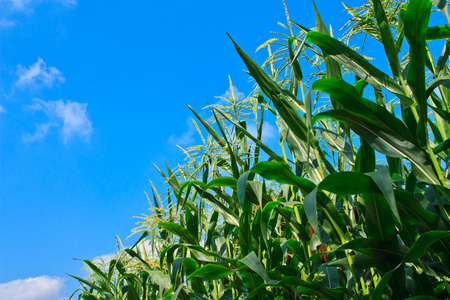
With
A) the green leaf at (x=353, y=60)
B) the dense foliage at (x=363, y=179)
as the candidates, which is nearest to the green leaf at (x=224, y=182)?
the dense foliage at (x=363, y=179)

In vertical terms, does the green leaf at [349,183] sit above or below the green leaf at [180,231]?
below

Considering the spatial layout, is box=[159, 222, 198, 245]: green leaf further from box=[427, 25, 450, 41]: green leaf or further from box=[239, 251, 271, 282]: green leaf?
box=[427, 25, 450, 41]: green leaf

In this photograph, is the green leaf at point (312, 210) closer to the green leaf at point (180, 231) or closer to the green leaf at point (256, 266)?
the green leaf at point (256, 266)

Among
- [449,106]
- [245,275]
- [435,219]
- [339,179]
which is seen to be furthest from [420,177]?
[245,275]

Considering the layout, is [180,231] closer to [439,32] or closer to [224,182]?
[224,182]

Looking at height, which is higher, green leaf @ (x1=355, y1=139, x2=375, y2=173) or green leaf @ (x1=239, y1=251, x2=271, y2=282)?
green leaf @ (x1=355, y1=139, x2=375, y2=173)

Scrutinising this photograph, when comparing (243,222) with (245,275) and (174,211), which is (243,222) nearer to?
(245,275)

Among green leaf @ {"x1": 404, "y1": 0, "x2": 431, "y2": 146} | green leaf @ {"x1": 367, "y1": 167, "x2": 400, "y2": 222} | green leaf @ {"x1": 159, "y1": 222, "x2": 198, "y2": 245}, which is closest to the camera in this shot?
green leaf @ {"x1": 367, "y1": 167, "x2": 400, "y2": 222}

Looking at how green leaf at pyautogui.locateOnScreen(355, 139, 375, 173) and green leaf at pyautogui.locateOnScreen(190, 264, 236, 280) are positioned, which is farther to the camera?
green leaf at pyautogui.locateOnScreen(190, 264, 236, 280)

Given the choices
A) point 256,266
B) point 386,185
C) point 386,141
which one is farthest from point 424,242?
point 256,266

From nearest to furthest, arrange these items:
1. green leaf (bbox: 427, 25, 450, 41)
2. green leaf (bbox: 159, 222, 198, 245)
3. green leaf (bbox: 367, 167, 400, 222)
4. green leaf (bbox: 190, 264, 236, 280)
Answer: green leaf (bbox: 367, 167, 400, 222) < green leaf (bbox: 427, 25, 450, 41) < green leaf (bbox: 190, 264, 236, 280) < green leaf (bbox: 159, 222, 198, 245)

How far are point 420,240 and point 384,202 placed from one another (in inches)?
5.3

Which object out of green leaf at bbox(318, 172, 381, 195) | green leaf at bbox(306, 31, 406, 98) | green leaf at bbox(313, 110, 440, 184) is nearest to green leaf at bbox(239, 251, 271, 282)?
green leaf at bbox(318, 172, 381, 195)

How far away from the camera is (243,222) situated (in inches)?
45.7
